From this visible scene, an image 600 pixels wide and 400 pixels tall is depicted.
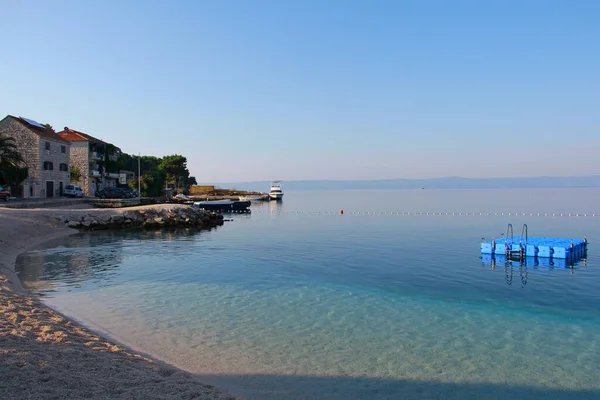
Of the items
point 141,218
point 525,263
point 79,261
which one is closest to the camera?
point 79,261

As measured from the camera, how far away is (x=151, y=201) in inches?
2630

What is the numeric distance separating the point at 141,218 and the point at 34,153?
69.6ft

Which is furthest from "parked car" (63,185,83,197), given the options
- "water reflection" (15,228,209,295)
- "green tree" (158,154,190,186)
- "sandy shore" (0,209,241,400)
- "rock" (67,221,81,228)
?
"sandy shore" (0,209,241,400)

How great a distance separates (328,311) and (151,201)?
2250 inches

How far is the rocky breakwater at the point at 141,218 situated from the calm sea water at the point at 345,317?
12526mm

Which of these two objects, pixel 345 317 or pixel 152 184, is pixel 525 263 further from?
pixel 152 184

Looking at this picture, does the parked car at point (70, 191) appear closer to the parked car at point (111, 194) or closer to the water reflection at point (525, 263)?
the parked car at point (111, 194)

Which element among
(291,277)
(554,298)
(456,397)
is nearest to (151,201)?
(291,277)

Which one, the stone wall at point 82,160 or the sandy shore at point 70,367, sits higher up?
the stone wall at point 82,160

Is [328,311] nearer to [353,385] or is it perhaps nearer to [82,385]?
[353,385]

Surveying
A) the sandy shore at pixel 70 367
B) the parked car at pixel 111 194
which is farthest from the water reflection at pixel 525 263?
the parked car at pixel 111 194

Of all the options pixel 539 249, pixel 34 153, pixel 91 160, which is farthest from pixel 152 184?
pixel 539 249

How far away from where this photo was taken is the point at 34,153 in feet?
182

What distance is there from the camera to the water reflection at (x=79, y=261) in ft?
61.9
